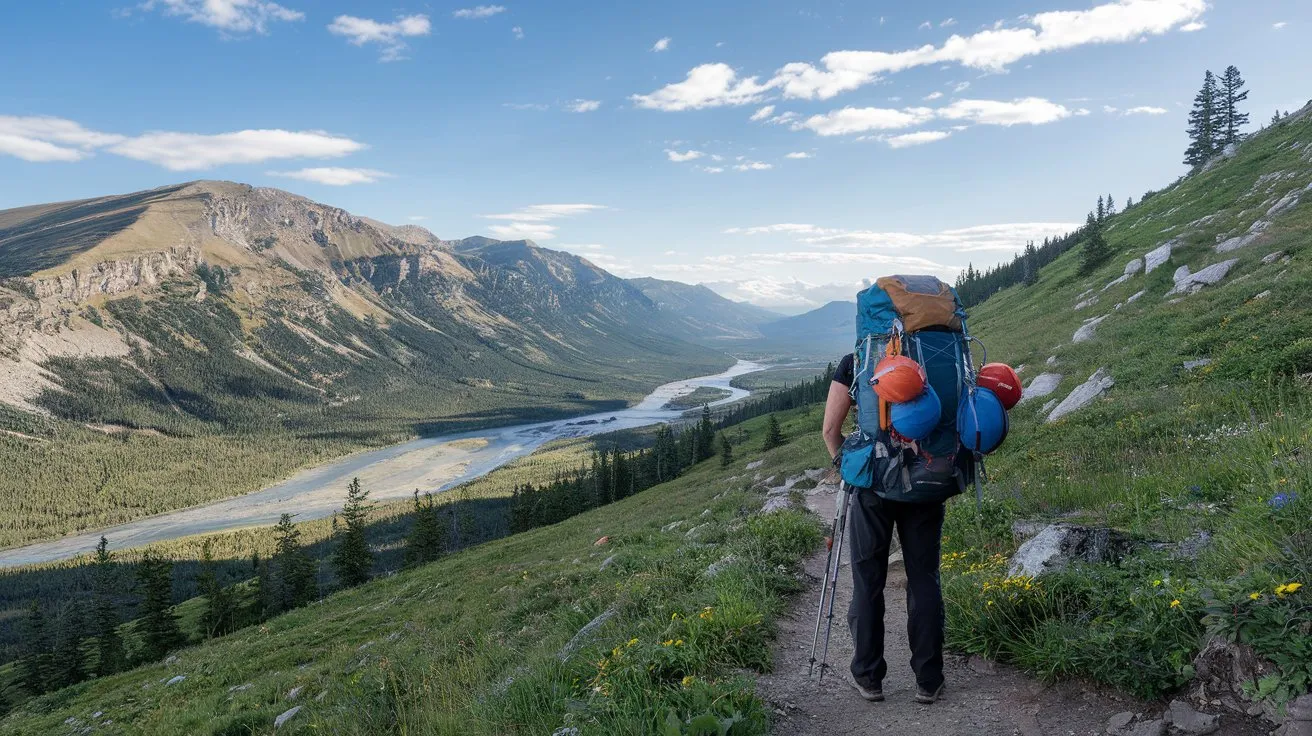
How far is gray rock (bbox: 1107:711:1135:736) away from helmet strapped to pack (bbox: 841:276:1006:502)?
1.81 metres

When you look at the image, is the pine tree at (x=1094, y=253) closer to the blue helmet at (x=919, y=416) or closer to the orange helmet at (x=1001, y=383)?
the orange helmet at (x=1001, y=383)

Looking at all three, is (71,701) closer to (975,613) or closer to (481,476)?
(975,613)

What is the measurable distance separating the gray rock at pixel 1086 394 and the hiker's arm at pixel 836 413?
13.3 metres

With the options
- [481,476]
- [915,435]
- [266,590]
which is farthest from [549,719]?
[481,476]

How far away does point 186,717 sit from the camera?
13477mm

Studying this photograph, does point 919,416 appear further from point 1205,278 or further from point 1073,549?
point 1205,278

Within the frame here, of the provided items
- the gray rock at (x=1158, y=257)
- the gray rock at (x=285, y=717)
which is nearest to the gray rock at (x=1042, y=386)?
the gray rock at (x=1158, y=257)

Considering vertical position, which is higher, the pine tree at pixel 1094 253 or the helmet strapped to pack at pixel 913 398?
the pine tree at pixel 1094 253

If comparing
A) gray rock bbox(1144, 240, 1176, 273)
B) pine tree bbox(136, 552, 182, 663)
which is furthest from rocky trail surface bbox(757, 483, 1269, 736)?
pine tree bbox(136, 552, 182, 663)

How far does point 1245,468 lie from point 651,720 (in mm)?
7476

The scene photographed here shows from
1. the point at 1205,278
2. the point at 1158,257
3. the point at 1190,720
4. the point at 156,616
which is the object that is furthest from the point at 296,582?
the point at 1158,257

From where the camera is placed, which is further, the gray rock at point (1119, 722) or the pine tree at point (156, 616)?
the pine tree at point (156, 616)

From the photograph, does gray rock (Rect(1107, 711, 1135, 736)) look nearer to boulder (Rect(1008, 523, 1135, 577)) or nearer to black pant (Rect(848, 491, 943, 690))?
black pant (Rect(848, 491, 943, 690))

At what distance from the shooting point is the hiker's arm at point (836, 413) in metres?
5.42
